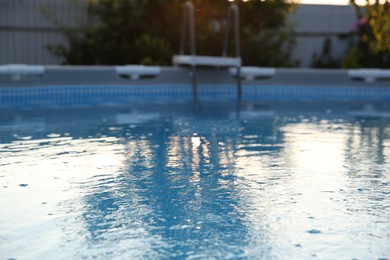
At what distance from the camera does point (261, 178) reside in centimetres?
352

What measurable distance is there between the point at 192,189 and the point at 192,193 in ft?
0.29

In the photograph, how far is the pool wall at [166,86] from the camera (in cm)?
808

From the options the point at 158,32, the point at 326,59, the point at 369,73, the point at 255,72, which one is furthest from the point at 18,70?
the point at 326,59

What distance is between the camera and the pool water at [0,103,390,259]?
2383 mm

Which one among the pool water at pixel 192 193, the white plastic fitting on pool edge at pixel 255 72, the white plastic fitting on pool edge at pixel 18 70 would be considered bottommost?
the pool water at pixel 192 193

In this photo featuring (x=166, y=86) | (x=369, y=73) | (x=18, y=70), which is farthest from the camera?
(x=369, y=73)

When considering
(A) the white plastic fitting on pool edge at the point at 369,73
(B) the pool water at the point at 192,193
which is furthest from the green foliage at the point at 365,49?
(B) the pool water at the point at 192,193

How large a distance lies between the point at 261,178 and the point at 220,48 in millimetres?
7186

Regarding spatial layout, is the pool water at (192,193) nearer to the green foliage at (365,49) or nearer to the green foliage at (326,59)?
the green foliage at (365,49)

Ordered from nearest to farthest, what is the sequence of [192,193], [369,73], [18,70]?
[192,193], [18,70], [369,73]

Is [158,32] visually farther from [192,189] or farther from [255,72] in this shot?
[192,189]

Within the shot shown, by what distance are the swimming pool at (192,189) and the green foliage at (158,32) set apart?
3.85m

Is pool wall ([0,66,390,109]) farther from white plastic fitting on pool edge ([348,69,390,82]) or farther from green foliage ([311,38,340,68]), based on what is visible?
green foliage ([311,38,340,68])

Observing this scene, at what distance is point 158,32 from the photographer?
33.5 feet
